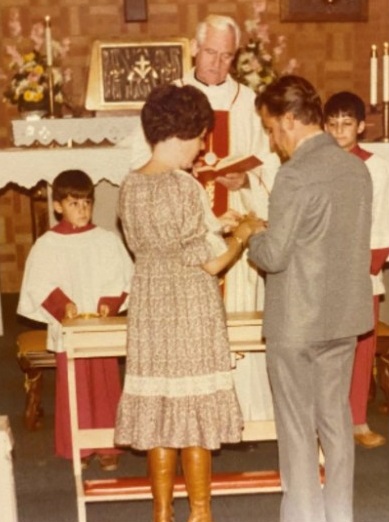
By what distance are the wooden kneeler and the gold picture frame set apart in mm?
3743

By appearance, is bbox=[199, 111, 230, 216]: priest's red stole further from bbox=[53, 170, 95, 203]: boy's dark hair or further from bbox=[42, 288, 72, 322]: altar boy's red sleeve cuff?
bbox=[42, 288, 72, 322]: altar boy's red sleeve cuff

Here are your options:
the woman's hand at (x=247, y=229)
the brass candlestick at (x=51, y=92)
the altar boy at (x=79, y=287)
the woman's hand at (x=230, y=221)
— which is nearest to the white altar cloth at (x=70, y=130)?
the brass candlestick at (x=51, y=92)

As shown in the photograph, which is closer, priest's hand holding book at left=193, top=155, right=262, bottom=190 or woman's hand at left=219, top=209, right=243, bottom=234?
woman's hand at left=219, top=209, right=243, bottom=234

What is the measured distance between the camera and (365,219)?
3443 mm

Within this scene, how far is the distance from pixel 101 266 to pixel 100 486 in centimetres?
120

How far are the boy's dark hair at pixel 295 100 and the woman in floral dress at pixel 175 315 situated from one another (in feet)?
0.81

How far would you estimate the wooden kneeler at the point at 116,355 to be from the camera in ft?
12.9

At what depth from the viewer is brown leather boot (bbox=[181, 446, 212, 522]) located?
3.71m

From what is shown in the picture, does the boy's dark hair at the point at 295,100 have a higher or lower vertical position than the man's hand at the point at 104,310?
higher

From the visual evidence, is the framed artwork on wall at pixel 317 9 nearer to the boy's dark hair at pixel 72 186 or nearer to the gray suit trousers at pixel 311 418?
the boy's dark hair at pixel 72 186

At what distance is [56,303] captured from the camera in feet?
15.8

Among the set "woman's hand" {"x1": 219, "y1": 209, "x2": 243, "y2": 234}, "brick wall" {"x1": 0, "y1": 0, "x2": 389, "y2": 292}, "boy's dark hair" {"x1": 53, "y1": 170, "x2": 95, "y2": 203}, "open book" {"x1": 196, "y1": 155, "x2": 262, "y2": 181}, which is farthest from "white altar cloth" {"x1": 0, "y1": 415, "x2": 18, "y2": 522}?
"brick wall" {"x1": 0, "y1": 0, "x2": 389, "y2": 292}

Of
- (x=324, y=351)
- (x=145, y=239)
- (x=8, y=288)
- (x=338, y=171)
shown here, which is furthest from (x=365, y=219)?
(x=8, y=288)

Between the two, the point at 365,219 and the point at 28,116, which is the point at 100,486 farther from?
the point at 28,116
